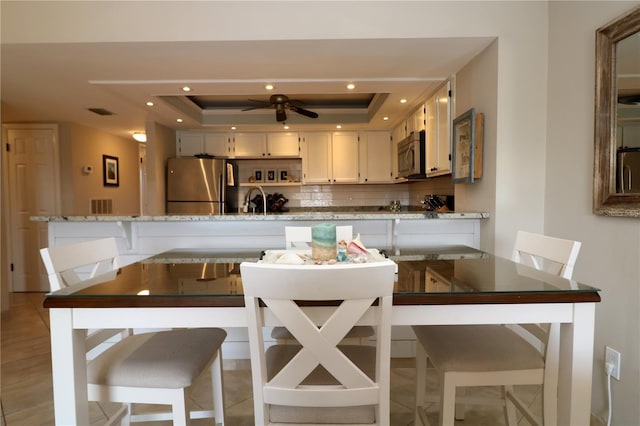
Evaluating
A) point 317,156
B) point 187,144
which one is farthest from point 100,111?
point 317,156

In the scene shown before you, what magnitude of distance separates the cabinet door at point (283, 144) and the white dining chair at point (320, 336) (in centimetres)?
416

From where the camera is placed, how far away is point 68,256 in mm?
1365

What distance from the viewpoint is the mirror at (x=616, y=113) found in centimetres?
148

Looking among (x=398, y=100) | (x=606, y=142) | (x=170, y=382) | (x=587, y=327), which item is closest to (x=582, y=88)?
(x=606, y=142)

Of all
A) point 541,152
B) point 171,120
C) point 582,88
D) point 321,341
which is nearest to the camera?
point 321,341

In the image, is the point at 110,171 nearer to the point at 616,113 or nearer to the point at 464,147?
the point at 464,147

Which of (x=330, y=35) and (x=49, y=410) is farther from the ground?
(x=330, y=35)

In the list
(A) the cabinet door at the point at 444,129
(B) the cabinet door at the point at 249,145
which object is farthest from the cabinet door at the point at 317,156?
(A) the cabinet door at the point at 444,129

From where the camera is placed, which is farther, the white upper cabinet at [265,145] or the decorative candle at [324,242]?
the white upper cabinet at [265,145]

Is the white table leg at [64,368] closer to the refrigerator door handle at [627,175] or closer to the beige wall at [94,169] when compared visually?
the refrigerator door handle at [627,175]

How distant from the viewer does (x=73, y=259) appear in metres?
1.39

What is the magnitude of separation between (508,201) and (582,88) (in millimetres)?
713

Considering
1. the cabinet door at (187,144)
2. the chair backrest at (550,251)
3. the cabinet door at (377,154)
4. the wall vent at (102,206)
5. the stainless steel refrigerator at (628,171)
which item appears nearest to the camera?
the chair backrest at (550,251)

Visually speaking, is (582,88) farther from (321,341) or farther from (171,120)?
(171,120)
